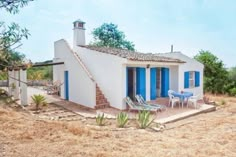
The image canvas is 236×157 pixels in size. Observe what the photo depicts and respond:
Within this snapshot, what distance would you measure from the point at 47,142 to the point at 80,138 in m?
1.21

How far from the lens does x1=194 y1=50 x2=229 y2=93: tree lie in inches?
1250

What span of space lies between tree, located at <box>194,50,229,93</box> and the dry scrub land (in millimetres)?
20024

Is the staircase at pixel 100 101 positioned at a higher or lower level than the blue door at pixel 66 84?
lower

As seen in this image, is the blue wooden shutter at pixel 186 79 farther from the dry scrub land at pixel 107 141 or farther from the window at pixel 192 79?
the dry scrub land at pixel 107 141

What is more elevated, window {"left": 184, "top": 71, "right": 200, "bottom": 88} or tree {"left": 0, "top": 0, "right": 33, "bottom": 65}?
tree {"left": 0, "top": 0, "right": 33, "bottom": 65}

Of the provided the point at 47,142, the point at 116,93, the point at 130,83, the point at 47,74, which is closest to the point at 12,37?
the point at 47,142

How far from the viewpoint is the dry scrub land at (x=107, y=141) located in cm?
818

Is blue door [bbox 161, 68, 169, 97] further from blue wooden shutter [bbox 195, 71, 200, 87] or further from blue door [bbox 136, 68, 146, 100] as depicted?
blue wooden shutter [bbox 195, 71, 200, 87]

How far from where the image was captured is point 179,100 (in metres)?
19.1

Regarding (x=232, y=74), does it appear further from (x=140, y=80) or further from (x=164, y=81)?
(x=140, y=80)

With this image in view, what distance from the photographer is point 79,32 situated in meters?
20.5

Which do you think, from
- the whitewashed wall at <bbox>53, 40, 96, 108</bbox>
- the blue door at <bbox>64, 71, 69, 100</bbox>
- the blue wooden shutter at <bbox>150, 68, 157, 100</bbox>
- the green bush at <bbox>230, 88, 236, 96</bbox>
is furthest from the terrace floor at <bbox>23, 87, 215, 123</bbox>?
the green bush at <bbox>230, 88, 236, 96</bbox>

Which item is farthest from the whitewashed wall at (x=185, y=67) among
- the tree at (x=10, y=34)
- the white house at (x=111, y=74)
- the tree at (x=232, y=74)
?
the tree at (x=10, y=34)

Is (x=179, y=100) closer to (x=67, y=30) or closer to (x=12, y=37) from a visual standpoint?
(x=67, y=30)
